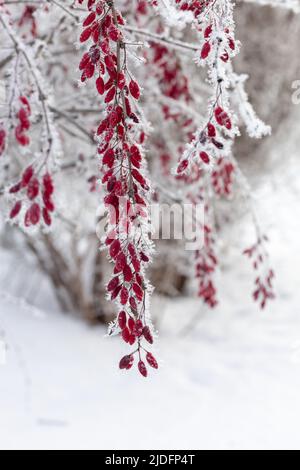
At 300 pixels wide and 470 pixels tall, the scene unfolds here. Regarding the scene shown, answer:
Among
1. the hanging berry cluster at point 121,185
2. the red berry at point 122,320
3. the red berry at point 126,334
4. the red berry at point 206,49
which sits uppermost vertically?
the red berry at point 206,49

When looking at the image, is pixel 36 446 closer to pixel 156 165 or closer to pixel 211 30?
pixel 156 165

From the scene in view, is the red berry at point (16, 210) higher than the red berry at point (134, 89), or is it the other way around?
the red berry at point (134, 89)

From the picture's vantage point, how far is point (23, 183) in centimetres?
171

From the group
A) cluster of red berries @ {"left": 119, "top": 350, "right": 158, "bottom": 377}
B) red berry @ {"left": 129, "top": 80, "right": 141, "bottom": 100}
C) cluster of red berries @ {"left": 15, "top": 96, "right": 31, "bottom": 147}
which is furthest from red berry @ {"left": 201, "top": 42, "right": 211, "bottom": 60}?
cluster of red berries @ {"left": 119, "top": 350, "right": 158, "bottom": 377}

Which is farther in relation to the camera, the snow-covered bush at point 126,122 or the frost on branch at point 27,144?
the frost on branch at point 27,144

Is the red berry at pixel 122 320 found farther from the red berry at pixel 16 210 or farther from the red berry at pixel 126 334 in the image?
the red berry at pixel 16 210

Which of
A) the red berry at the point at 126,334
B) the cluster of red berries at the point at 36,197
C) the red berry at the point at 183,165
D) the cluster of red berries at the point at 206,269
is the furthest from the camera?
the cluster of red berries at the point at 206,269

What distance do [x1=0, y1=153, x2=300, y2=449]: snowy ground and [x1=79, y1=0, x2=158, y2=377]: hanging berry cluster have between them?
1427 millimetres

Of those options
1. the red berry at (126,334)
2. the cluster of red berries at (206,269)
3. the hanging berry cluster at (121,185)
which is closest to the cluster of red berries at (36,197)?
the hanging berry cluster at (121,185)

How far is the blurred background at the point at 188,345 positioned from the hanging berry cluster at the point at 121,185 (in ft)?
5.54

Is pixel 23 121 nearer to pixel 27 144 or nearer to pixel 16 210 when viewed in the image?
pixel 27 144

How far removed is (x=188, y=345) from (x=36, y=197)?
139 inches

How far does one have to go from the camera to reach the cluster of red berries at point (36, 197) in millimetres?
1679
